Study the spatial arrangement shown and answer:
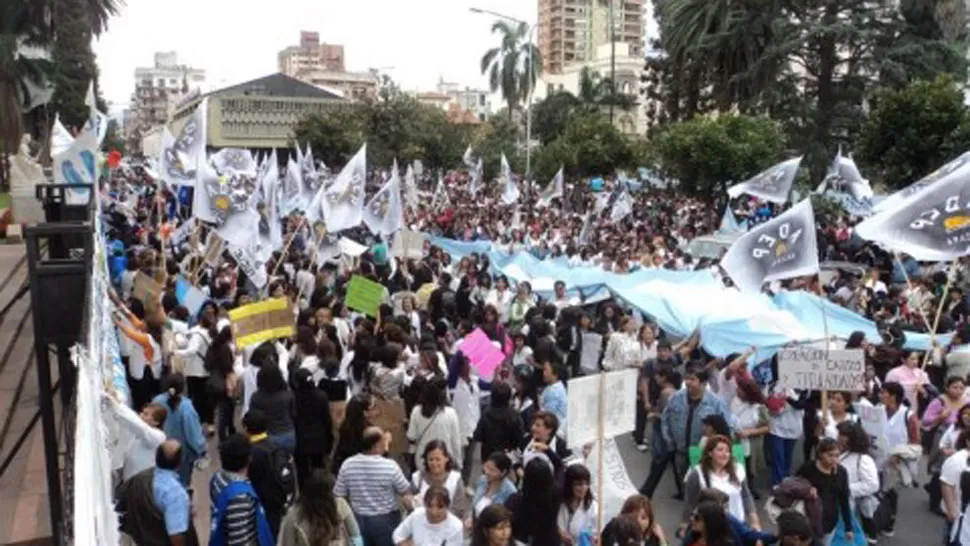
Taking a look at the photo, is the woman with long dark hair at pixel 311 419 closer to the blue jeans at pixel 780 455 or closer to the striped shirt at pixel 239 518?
the striped shirt at pixel 239 518

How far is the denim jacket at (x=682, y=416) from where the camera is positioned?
785cm

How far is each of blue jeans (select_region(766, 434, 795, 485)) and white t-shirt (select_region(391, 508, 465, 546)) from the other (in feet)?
14.2

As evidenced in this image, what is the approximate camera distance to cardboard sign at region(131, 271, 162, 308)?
373 inches

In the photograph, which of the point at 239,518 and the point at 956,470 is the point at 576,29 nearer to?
the point at 956,470

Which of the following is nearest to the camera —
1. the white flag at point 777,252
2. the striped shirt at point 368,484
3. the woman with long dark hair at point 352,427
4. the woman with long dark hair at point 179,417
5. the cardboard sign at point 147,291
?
the striped shirt at point 368,484

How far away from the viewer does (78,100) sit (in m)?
55.9

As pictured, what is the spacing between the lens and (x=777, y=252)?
918cm

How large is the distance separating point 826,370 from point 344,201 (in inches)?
351

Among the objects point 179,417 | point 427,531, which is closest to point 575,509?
point 427,531

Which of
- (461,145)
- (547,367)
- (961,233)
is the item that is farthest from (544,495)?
(461,145)

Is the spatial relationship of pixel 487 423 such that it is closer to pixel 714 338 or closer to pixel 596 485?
pixel 596 485

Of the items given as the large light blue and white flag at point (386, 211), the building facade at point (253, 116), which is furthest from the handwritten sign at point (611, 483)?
the building facade at point (253, 116)

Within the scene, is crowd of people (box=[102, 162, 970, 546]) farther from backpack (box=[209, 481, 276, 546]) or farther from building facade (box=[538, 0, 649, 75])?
building facade (box=[538, 0, 649, 75])

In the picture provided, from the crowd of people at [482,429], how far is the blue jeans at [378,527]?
1cm
